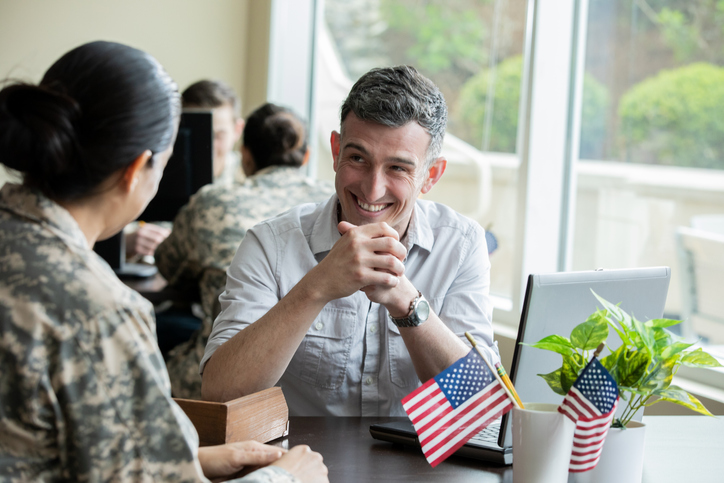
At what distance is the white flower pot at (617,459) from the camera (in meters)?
1.02

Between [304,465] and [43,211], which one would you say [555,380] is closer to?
[304,465]

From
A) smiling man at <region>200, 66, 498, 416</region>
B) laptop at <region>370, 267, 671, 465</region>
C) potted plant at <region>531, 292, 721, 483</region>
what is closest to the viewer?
potted plant at <region>531, 292, 721, 483</region>

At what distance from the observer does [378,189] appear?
1.53 m

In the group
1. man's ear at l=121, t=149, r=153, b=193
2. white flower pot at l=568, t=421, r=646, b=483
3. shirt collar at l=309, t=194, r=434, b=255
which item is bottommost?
white flower pot at l=568, t=421, r=646, b=483

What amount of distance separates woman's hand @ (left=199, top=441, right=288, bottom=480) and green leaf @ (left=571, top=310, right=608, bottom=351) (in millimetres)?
467

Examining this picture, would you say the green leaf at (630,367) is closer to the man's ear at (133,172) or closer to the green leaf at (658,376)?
the green leaf at (658,376)

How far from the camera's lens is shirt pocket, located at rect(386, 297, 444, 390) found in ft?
5.23

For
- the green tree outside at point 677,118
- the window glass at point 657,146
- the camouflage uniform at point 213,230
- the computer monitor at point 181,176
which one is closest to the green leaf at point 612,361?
the window glass at point 657,146

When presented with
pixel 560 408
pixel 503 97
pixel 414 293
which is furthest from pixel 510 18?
pixel 560 408

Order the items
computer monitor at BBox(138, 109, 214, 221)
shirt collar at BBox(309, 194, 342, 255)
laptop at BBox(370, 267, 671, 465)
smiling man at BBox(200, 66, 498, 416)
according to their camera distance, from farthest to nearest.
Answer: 1. computer monitor at BBox(138, 109, 214, 221)
2. shirt collar at BBox(309, 194, 342, 255)
3. smiling man at BBox(200, 66, 498, 416)
4. laptop at BBox(370, 267, 671, 465)

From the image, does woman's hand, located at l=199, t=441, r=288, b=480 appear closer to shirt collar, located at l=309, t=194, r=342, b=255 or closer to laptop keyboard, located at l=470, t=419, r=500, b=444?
laptop keyboard, located at l=470, t=419, r=500, b=444

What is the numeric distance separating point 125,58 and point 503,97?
222 centimetres

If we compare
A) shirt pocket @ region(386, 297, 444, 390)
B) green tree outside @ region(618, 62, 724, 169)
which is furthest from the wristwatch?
green tree outside @ region(618, 62, 724, 169)

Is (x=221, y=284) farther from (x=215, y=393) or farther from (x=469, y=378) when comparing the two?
(x=469, y=378)
